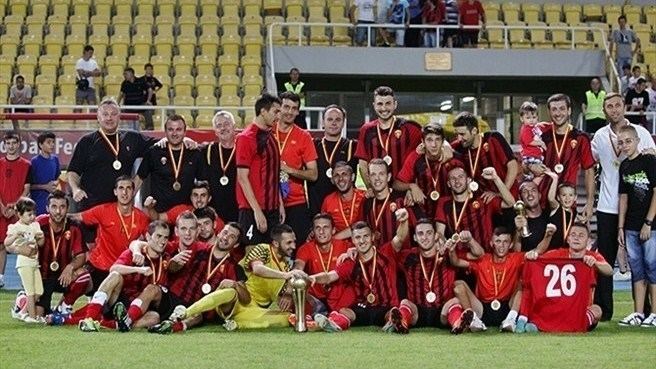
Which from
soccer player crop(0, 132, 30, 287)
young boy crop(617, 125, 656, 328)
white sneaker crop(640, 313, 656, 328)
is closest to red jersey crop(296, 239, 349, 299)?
young boy crop(617, 125, 656, 328)

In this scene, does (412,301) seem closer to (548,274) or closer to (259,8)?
(548,274)

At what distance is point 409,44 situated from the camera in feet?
69.5

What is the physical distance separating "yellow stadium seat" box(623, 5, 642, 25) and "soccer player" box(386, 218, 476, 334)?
15.0 metres

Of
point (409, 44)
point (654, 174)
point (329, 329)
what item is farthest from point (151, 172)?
point (409, 44)

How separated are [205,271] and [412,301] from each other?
1.55 meters

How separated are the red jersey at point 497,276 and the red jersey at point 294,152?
5.12 feet

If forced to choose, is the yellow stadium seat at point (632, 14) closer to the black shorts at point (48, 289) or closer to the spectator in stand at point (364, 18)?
the spectator in stand at point (364, 18)

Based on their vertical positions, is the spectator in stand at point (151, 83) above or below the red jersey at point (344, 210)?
above

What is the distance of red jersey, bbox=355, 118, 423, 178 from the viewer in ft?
32.0

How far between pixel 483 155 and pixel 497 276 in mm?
975

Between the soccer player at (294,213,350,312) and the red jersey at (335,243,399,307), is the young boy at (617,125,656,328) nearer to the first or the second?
the red jersey at (335,243,399,307)

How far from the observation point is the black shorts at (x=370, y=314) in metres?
9.12

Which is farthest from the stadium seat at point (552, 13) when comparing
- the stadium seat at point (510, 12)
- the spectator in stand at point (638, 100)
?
the spectator in stand at point (638, 100)

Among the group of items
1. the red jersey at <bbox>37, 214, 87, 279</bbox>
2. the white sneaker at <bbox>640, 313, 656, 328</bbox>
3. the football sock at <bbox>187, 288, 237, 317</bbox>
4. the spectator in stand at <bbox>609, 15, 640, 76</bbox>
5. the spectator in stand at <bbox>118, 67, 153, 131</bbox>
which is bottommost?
the white sneaker at <bbox>640, 313, 656, 328</bbox>
